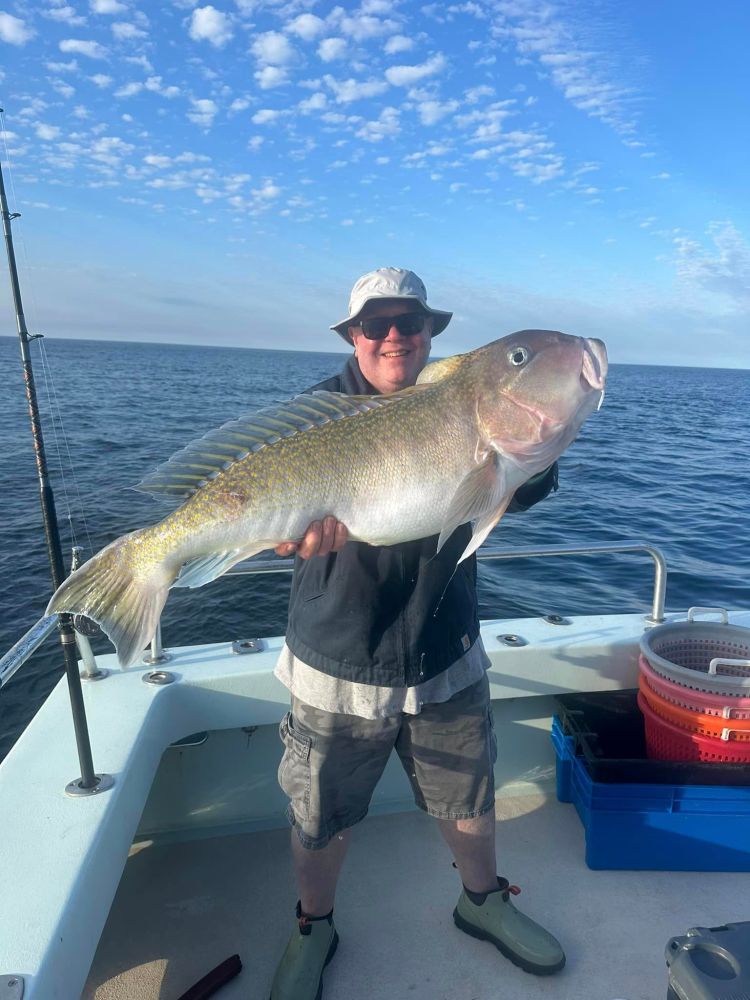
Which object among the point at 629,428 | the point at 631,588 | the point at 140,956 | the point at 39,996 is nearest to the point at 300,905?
the point at 140,956

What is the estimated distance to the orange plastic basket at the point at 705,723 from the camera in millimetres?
3266

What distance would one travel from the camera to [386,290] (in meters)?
2.74

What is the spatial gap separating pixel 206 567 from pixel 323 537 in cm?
44

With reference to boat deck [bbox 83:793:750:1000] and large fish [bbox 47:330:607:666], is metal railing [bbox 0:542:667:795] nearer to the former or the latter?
large fish [bbox 47:330:607:666]

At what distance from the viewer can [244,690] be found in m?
3.56

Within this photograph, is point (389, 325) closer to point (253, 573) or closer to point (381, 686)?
point (381, 686)

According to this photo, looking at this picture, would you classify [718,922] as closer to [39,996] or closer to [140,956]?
[140,956]

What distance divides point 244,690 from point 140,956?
1240mm

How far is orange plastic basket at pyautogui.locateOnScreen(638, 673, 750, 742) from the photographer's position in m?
3.27

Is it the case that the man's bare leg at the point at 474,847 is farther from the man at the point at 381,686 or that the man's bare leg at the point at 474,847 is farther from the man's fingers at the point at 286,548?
the man's fingers at the point at 286,548

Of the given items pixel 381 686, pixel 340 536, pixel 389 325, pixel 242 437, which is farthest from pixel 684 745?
pixel 242 437

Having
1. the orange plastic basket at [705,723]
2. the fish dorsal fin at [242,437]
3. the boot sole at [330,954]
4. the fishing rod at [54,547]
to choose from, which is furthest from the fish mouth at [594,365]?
the boot sole at [330,954]

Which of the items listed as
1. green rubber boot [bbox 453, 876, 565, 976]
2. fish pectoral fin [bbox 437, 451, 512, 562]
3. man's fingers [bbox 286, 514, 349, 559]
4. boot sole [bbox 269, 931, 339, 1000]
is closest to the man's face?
fish pectoral fin [bbox 437, 451, 512, 562]

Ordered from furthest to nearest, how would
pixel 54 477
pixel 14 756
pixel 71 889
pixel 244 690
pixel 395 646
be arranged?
pixel 54 477 < pixel 244 690 < pixel 14 756 < pixel 395 646 < pixel 71 889
